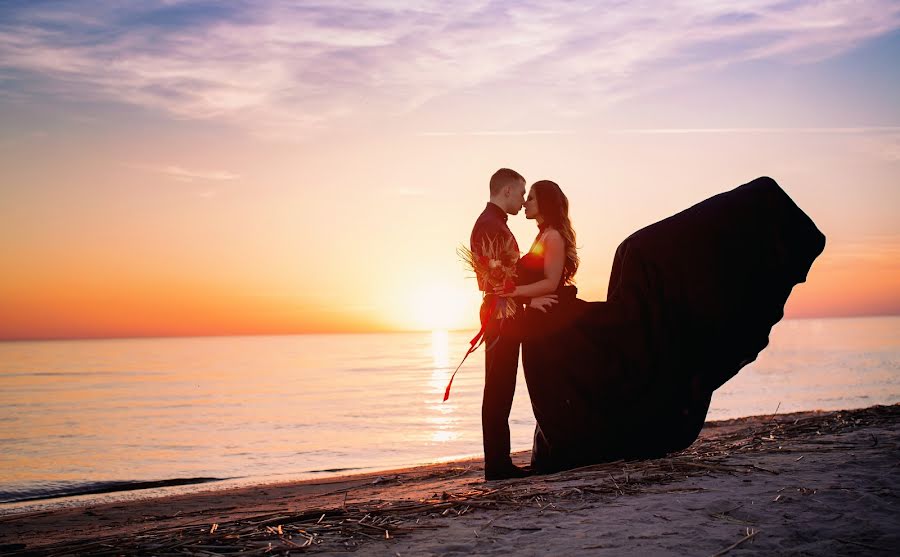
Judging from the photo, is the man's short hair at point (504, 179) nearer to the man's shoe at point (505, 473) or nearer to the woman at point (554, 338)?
the woman at point (554, 338)

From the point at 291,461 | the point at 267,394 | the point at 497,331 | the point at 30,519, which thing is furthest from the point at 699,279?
the point at 267,394

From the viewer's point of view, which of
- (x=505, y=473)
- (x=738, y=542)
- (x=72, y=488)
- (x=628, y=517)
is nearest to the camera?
(x=738, y=542)

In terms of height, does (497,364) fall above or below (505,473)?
above

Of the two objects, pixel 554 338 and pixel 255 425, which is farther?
pixel 255 425

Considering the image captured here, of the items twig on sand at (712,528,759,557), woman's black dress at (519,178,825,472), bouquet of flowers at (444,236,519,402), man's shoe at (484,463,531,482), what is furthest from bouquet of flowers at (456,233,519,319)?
twig on sand at (712,528,759,557)

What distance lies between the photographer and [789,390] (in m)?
26.1

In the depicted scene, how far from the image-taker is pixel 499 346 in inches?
275

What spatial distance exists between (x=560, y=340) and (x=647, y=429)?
1090 millimetres

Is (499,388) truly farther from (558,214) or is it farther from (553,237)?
(558,214)

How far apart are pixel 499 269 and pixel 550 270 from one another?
0.47 m

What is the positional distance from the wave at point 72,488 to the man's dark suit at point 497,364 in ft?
24.1

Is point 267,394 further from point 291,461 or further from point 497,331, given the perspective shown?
point 497,331

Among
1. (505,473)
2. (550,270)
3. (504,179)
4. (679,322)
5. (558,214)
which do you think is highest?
(504,179)

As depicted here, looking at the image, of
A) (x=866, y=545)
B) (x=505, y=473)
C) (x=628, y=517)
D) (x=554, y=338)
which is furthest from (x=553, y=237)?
(x=866, y=545)
